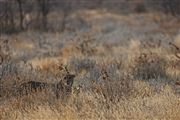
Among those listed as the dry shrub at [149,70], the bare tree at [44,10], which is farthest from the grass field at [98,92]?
the bare tree at [44,10]

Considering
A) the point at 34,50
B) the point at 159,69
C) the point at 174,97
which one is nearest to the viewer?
the point at 174,97

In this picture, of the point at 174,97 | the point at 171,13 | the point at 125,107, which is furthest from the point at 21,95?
the point at 171,13

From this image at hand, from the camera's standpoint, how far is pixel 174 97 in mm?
6441

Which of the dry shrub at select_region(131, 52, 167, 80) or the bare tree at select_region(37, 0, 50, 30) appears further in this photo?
the bare tree at select_region(37, 0, 50, 30)

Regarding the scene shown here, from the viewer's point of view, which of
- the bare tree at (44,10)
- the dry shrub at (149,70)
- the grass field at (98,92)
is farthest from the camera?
the bare tree at (44,10)

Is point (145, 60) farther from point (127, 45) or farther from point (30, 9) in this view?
point (30, 9)

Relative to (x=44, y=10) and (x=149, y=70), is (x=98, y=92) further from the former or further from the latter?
(x=44, y=10)

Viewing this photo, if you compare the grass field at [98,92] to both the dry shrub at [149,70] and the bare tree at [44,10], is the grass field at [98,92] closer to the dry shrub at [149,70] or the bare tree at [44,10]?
the dry shrub at [149,70]

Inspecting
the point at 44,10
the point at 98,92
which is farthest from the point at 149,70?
the point at 44,10

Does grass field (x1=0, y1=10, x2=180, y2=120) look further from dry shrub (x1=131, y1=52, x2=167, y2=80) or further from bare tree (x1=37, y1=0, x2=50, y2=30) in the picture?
bare tree (x1=37, y1=0, x2=50, y2=30)

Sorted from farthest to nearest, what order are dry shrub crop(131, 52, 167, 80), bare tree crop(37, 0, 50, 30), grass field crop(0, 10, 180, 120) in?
bare tree crop(37, 0, 50, 30)
dry shrub crop(131, 52, 167, 80)
grass field crop(0, 10, 180, 120)

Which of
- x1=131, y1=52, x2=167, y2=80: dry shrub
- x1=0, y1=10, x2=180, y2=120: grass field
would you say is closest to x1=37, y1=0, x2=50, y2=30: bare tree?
x1=0, y1=10, x2=180, y2=120: grass field

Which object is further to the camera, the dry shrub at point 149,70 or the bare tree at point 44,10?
the bare tree at point 44,10

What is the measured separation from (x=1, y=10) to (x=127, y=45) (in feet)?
21.6
